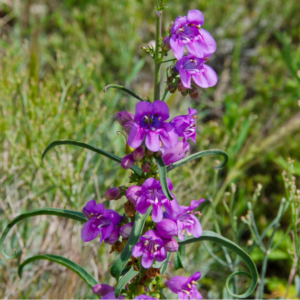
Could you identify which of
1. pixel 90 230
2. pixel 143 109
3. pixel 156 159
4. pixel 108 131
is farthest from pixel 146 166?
pixel 108 131

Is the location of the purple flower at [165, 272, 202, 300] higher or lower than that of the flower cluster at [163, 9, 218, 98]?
lower

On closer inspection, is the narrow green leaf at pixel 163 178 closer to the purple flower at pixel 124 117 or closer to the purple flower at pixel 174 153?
the purple flower at pixel 174 153

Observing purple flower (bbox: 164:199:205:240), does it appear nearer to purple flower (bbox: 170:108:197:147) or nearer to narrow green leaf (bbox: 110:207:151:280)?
narrow green leaf (bbox: 110:207:151:280)

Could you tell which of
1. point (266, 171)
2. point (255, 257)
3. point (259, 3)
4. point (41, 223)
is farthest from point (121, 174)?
point (259, 3)

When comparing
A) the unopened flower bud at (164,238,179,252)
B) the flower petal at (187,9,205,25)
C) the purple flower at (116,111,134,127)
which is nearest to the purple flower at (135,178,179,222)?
the unopened flower bud at (164,238,179,252)

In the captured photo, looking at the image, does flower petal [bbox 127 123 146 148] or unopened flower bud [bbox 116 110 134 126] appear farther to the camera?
unopened flower bud [bbox 116 110 134 126]

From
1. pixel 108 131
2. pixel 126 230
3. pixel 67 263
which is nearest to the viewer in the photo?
pixel 126 230

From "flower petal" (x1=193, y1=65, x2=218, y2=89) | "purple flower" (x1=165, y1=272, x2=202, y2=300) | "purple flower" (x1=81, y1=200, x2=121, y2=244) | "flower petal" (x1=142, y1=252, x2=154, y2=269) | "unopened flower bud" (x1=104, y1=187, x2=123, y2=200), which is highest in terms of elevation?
"flower petal" (x1=193, y1=65, x2=218, y2=89)

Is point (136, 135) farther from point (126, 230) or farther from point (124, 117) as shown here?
point (126, 230)

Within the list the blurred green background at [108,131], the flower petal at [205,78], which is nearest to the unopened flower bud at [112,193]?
the flower petal at [205,78]
